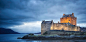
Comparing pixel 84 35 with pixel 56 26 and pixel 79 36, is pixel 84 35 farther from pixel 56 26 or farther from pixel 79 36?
pixel 56 26

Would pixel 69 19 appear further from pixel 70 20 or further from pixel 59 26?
pixel 59 26

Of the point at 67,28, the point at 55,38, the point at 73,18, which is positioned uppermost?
the point at 73,18

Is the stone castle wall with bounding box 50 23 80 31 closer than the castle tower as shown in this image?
Yes

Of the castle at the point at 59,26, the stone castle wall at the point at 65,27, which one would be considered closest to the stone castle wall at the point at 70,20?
the castle at the point at 59,26

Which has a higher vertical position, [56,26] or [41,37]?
[56,26]

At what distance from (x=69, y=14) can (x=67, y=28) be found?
1178 centimetres

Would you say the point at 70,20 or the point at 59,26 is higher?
the point at 70,20

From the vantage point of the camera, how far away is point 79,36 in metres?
36.2

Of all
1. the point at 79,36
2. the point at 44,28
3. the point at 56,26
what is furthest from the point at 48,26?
the point at 79,36

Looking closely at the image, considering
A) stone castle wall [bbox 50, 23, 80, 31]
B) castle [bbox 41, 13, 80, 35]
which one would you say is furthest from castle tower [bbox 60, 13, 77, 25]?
stone castle wall [bbox 50, 23, 80, 31]

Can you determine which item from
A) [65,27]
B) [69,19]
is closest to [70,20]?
[69,19]

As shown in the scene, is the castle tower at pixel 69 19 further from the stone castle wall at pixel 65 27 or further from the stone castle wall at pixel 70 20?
the stone castle wall at pixel 65 27

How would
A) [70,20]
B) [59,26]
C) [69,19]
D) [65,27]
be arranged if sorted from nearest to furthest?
1. [65,27]
2. [59,26]
3. [70,20]
4. [69,19]

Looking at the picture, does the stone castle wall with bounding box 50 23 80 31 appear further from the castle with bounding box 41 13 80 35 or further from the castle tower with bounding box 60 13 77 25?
the castle tower with bounding box 60 13 77 25
